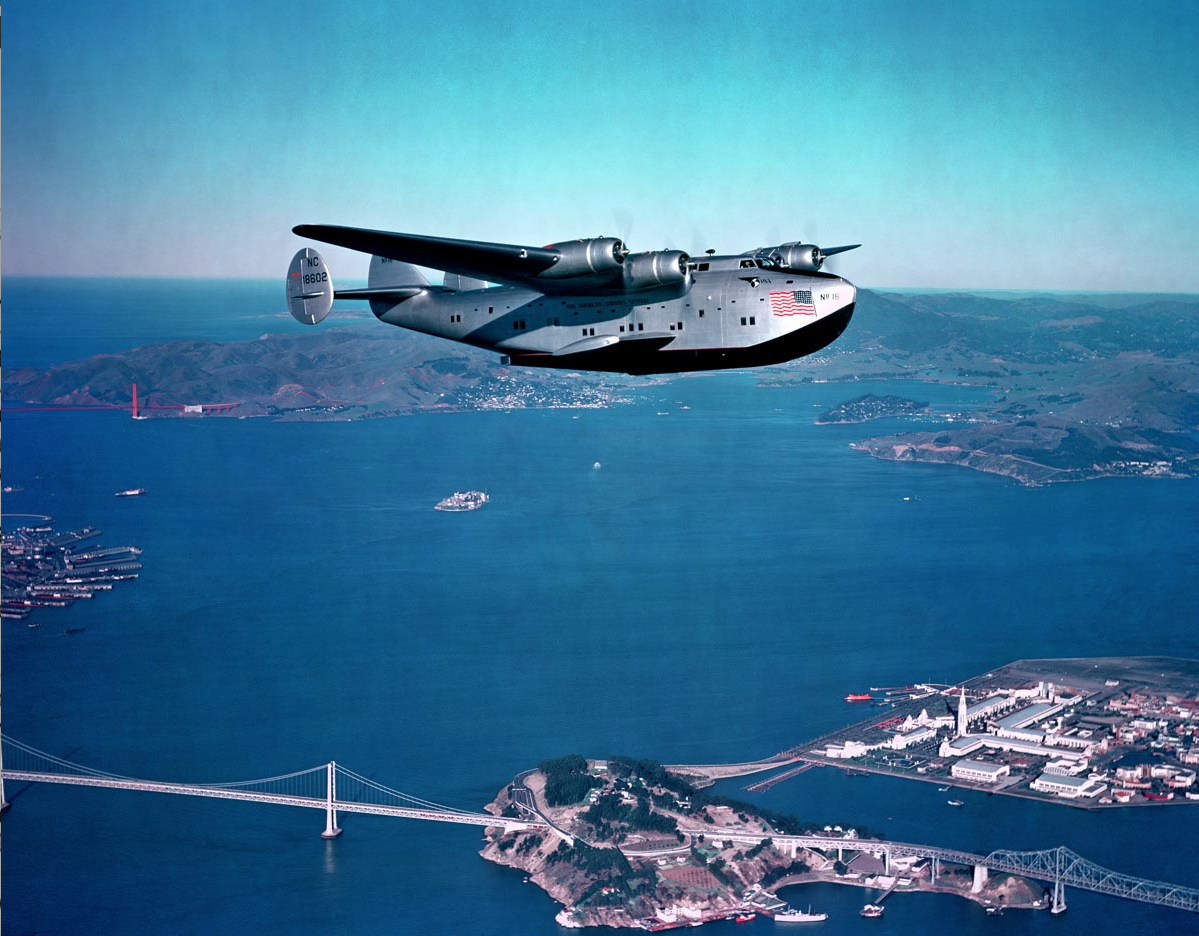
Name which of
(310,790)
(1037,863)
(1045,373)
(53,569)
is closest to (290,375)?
(53,569)

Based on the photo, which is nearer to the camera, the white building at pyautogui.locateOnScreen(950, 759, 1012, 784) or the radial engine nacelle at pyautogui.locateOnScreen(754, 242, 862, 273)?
the radial engine nacelle at pyautogui.locateOnScreen(754, 242, 862, 273)

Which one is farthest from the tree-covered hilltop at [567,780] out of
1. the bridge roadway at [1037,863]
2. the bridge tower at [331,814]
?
the bridge tower at [331,814]

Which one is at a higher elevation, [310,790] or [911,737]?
[911,737]

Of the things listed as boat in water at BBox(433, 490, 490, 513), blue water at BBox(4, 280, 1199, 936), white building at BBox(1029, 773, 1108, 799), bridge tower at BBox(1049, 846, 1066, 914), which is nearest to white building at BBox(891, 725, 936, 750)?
blue water at BBox(4, 280, 1199, 936)

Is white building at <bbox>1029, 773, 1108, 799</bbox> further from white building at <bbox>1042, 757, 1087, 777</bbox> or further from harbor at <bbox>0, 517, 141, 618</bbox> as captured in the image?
harbor at <bbox>0, 517, 141, 618</bbox>

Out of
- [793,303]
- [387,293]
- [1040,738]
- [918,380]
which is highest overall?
[387,293]

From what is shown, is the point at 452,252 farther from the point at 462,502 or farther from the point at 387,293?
the point at 462,502

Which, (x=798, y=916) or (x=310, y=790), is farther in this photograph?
(x=310, y=790)
